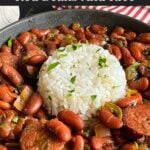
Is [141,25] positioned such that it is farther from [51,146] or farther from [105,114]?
[51,146]

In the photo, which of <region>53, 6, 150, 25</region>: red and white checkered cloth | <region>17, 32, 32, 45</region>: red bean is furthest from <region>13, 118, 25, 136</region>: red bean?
<region>53, 6, 150, 25</region>: red and white checkered cloth

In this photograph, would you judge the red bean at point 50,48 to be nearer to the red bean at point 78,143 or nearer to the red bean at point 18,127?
the red bean at point 18,127

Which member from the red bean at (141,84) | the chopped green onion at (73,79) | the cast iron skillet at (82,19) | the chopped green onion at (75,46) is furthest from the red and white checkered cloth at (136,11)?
the chopped green onion at (73,79)

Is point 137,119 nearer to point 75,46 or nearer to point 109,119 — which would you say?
point 109,119

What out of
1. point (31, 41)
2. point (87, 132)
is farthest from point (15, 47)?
point (87, 132)

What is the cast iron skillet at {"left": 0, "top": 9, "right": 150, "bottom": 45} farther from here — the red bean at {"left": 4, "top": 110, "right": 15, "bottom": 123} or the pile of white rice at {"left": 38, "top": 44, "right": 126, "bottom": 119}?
the red bean at {"left": 4, "top": 110, "right": 15, "bottom": 123}

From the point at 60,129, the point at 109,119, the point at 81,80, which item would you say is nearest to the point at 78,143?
the point at 60,129
